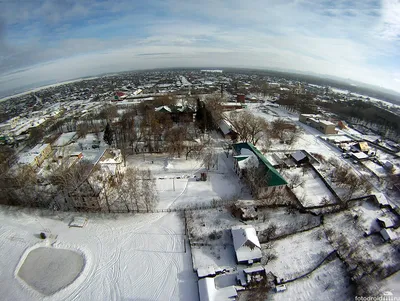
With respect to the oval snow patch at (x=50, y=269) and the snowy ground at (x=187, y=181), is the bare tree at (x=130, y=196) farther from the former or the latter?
the oval snow patch at (x=50, y=269)

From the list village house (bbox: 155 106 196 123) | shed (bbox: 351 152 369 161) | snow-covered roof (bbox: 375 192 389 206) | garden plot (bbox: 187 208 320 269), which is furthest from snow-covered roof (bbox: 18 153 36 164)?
shed (bbox: 351 152 369 161)

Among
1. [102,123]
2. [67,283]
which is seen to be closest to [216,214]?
[67,283]

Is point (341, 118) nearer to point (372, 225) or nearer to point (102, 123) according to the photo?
point (372, 225)

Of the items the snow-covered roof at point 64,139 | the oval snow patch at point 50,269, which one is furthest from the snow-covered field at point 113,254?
the snow-covered roof at point 64,139

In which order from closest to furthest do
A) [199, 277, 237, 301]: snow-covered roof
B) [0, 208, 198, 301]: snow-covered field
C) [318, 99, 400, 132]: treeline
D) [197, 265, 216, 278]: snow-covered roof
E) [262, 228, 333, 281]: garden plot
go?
[199, 277, 237, 301]: snow-covered roof < [0, 208, 198, 301]: snow-covered field < [197, 265, 216, 278]: snow-covered roof < [262, 228, 333, 281]: garden plot < [318, 99, 400, 132]: treeline

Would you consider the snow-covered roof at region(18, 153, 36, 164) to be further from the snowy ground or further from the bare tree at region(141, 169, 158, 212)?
the bare tree at region(141, 169, 158, 212)
